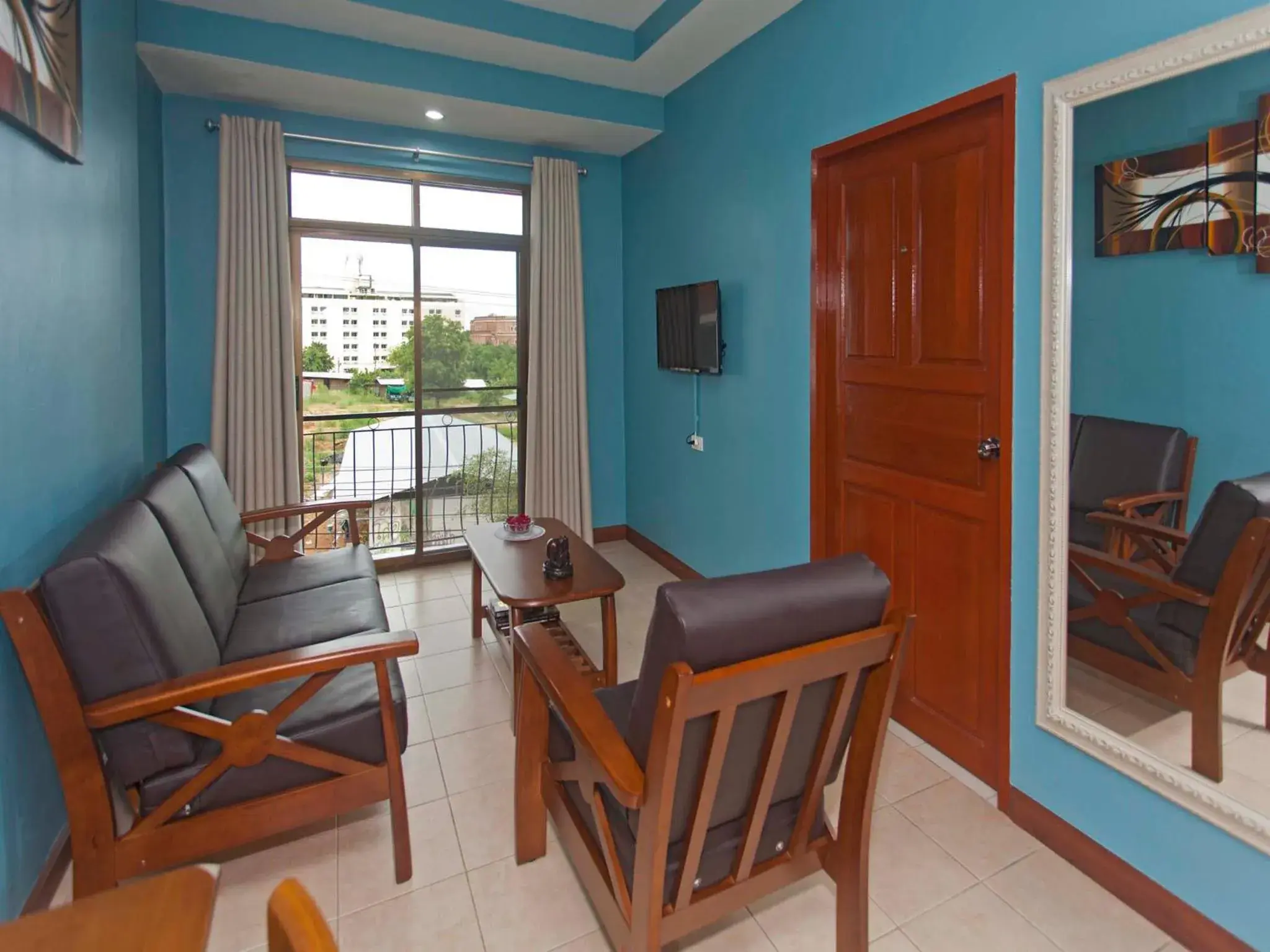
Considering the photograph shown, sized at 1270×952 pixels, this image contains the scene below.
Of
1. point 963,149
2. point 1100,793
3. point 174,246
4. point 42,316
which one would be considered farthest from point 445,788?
point 174,246

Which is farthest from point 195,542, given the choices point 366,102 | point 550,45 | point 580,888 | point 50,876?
point 550,45

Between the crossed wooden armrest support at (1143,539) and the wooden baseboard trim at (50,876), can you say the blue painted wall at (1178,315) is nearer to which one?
the crossed wooden armrest support at (1143,539)

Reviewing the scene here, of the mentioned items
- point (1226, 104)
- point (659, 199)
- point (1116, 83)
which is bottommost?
point (1226, 104)

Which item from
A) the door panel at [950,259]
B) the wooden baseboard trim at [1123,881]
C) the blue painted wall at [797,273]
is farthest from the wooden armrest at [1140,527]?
the wooden baseboard trim at [1123,881]

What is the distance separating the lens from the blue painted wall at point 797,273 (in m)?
Result: 1.71

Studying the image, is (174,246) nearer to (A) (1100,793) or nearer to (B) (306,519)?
(B) (306,519)

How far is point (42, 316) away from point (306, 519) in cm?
270

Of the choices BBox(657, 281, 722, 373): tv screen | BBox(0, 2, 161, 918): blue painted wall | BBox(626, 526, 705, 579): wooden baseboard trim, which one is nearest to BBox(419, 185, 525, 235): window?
BBox(657, 281, 722, 373): tv screen

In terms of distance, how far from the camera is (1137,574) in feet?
5.74

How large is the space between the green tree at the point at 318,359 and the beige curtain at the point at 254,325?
0.22 meters

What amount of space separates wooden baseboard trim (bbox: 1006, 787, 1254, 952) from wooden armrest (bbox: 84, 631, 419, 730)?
1.82 meters

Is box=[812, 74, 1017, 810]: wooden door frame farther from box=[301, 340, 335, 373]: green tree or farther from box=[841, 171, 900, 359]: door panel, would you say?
box=[301, 340, 335, 373]: green tree

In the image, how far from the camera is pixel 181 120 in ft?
11.8

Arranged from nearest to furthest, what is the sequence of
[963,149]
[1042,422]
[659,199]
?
1. [1042,422]
2. [963,149]
3. [659,199]
